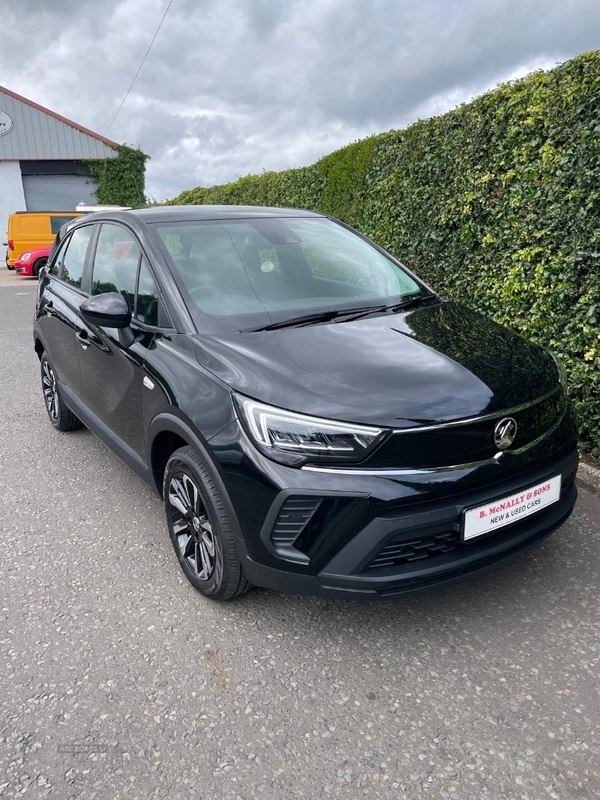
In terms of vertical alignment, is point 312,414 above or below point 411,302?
below

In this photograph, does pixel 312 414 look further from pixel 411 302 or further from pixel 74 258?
pixel 74 258

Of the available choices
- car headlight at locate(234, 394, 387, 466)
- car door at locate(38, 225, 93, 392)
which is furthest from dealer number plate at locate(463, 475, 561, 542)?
car door at locate(38, 225, 93, 392)

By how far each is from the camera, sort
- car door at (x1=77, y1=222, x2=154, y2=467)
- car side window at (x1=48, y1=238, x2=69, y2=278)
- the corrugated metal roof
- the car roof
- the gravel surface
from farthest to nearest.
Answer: the corrugated metal roof < car side window at (x1=48, y1=238, x2=69, y2=278) < the car roof < car door at (x1=77, y1=222, x2=154, y2=467) < the gravel surface

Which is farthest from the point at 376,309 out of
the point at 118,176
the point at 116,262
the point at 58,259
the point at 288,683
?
the point at 118,176

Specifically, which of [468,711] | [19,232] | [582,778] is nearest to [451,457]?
[468,711]

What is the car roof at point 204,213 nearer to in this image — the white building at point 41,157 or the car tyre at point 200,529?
the car tyre at point 200,529

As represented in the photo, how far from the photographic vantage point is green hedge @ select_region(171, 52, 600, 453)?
12.4 ft

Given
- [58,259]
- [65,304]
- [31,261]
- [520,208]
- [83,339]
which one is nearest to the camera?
[83,339]

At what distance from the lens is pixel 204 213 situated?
3.45m

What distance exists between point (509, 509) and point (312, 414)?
2.73 feet

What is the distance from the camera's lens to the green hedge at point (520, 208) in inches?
149

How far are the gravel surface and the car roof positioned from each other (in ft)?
5.63

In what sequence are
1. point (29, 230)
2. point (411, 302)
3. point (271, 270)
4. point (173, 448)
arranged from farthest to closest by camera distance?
point (29, 230), point (411, 302), point (271, 270), point (173, 448)

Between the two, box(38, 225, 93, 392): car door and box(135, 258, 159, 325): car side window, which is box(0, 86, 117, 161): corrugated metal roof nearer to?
box(38, 225, 93, 392): car door
